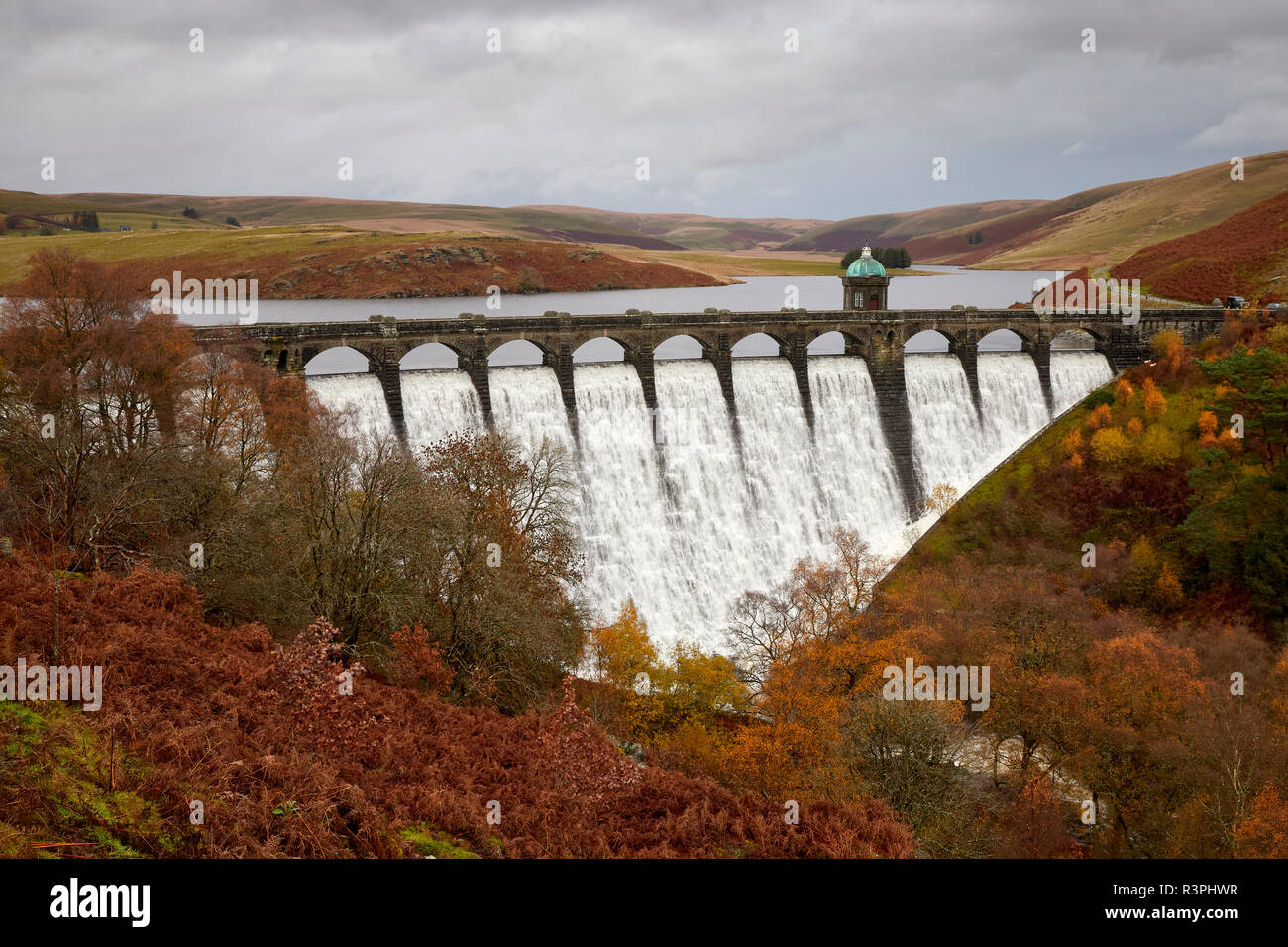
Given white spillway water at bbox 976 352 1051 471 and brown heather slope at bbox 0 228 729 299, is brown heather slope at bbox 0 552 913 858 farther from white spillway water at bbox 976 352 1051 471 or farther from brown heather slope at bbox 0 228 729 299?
brown heather slope at bbox 0 228 729 299

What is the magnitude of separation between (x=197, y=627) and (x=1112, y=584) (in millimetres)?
57010

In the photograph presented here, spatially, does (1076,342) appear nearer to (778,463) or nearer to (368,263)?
(778,463)

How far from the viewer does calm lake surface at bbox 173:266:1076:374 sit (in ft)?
306

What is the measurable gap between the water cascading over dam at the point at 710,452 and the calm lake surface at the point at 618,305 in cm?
1914

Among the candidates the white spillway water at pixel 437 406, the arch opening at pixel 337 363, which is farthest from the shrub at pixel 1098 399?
the arch opening at pixel 337 363

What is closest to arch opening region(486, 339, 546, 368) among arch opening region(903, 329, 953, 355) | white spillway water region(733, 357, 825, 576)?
white spillway water region(733, 357, 825, 576)

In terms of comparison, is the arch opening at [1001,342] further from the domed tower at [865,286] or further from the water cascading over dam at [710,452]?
the domed tower at [865,286]

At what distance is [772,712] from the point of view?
119ft

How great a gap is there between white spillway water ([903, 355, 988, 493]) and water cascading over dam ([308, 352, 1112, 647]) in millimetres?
118

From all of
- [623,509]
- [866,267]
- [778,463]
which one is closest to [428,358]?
[623,509]

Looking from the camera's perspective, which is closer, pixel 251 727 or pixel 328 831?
pixel 328 831

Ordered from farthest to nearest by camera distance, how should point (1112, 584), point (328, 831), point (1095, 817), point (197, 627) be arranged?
point (1112, 584), point (1095, 817), point (197, 627), point (328, 831)
